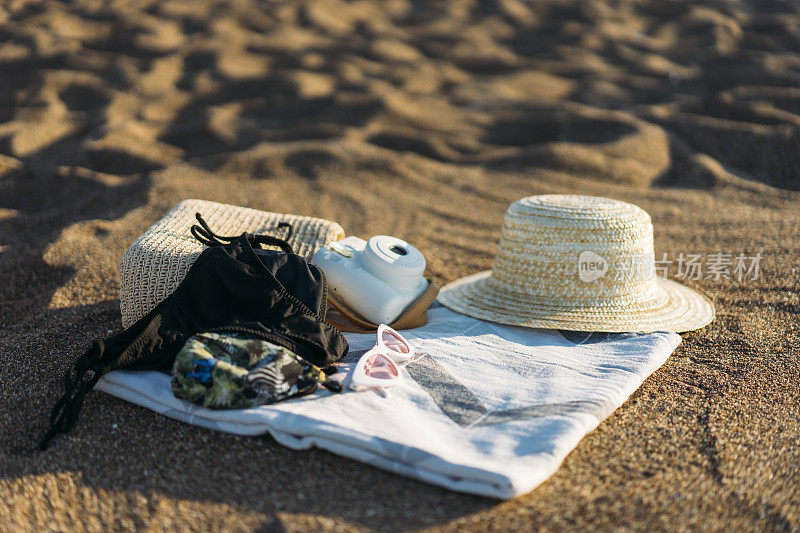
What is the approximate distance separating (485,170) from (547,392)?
150 inches

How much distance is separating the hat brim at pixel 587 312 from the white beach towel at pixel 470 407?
0.17 feet

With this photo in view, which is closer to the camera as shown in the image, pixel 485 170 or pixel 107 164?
pixel 107 164

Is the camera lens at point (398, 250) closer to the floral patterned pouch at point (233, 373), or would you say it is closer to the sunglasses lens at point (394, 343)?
the sunglasses lens at point (394, 343)

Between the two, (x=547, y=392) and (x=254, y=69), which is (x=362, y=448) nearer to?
(x=547, y=392)

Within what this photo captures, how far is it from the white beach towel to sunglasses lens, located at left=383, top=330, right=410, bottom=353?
0.06m

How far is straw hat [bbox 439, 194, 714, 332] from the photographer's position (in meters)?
2.84

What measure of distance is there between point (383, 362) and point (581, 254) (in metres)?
1.02

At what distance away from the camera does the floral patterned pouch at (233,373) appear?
209 cm

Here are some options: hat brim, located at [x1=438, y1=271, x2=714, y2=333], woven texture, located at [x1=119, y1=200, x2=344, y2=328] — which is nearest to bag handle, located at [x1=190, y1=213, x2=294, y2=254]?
woven texture, located at [x1=119, y1=200, x2=344, y2=328]

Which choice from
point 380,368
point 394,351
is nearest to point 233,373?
point 380,368

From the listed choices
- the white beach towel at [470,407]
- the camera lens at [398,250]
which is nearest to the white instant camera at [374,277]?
the camera lens at [398,250]

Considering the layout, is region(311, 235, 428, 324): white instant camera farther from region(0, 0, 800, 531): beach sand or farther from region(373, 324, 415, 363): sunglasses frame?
region(0, 0, 800, 531): beach sand

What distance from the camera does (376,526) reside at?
1.70 metres

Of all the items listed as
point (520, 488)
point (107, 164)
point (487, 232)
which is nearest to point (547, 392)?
point (520, 488)
